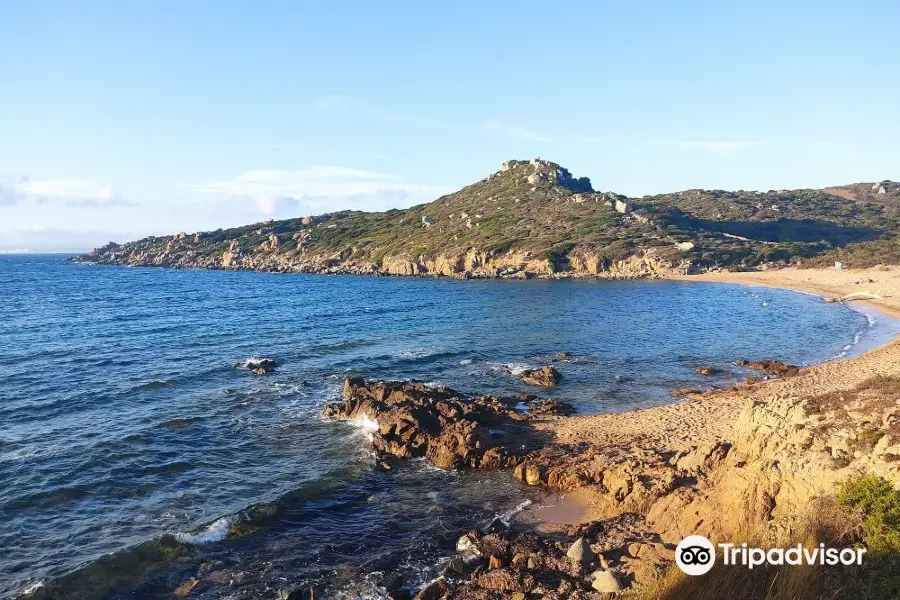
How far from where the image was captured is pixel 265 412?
3139 cm

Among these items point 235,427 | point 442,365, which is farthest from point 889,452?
point 442,365

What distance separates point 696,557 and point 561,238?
408ft

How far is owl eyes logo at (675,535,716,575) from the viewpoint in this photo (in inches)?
428

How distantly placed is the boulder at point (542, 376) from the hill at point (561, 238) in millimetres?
81634

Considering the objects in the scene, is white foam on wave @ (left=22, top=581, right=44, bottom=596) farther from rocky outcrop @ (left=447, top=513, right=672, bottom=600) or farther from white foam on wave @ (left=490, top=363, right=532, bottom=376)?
white foam on wave @ (left=490, top=363, right=532, bottom=376)

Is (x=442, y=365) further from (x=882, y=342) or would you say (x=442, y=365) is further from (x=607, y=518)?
(x=882, y=342)

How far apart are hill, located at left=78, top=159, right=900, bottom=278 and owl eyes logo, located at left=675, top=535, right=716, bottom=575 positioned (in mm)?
105283

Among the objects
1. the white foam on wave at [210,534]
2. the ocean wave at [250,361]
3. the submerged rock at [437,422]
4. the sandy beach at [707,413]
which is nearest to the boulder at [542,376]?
the submerged rock at [437,422]

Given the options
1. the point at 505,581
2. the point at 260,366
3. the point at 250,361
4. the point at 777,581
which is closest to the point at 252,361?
the point at 250,361

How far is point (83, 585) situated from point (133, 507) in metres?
4.63

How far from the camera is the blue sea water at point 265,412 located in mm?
17484

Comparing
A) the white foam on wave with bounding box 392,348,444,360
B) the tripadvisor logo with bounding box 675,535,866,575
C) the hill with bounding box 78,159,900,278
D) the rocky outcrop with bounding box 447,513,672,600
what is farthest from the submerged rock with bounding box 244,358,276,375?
the hill with bounding box 78,159,900,278

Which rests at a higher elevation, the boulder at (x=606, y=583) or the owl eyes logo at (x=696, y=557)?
the owl eyes logo at (x=696, y=557)

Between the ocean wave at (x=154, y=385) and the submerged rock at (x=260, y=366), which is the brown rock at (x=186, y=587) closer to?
the ocean wave at (x=154, y=385)
